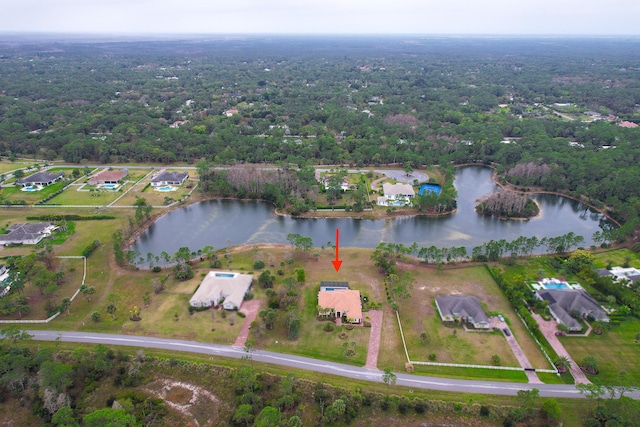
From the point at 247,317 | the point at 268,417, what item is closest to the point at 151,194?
the point at 247,317

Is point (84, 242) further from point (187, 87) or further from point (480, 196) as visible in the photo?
point (187, 87)

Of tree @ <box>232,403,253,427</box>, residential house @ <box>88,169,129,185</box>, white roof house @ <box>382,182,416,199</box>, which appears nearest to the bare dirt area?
→ tree @ <box>232,403,253,427</box>

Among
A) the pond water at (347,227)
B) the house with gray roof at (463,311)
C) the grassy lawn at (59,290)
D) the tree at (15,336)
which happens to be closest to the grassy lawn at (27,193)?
the pond water at (347,227)

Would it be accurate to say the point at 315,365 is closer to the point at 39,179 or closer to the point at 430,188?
the point at 430,188

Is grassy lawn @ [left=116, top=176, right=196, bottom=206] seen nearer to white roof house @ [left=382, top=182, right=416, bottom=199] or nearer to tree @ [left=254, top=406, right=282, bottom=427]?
white roof house @ [left=382, top=182, right=416, bottom=199]

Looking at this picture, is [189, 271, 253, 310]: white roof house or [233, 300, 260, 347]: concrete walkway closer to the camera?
[233, 300, 260, 347]: concrete walkway

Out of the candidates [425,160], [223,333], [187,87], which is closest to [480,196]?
[425,160]

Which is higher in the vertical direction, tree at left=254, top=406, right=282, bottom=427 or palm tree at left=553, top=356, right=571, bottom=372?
tree at left=254, top=406, right=282, bottom=427

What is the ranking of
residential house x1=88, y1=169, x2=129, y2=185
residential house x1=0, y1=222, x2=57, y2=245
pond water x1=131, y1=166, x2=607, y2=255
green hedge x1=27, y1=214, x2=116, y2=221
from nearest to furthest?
residential house x1=0, y1=222, x2=57, y2=245
pond water x1=131, y1=166, x2=607, y2=255
green hedge x1=27, y1=214, x2=116, y2=221
residential house x1=88, y1=169, x2=129, y2=185

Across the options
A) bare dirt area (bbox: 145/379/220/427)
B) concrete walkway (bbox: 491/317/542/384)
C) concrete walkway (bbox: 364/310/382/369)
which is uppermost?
concrete walkway (bbox: 491/317/542/384)
